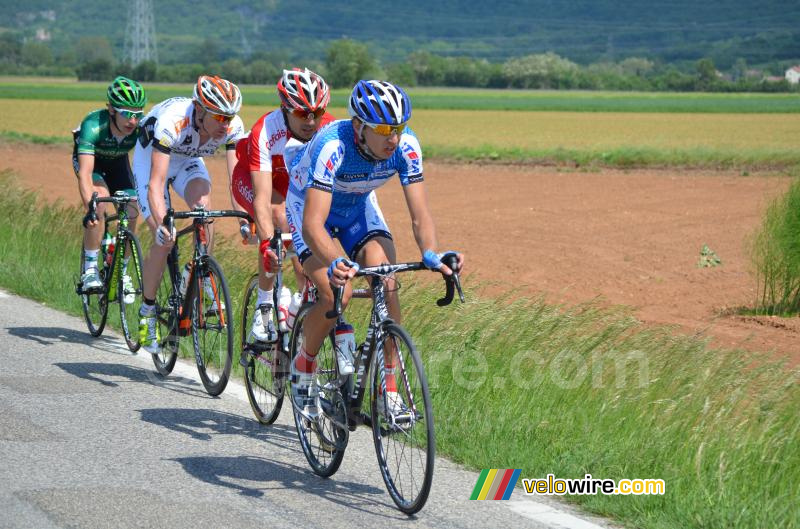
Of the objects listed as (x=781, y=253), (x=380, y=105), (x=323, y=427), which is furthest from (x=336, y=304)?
(x=781, y=253)

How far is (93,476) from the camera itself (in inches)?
224

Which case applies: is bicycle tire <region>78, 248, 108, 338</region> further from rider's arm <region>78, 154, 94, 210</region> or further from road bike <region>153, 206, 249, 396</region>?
road bike <region>153, 206, 249, 396</region>

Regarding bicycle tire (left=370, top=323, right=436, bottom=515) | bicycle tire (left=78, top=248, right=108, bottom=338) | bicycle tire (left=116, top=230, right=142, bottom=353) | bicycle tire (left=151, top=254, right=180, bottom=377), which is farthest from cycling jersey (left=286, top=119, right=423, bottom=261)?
bicycle tire (left=78, top=248, right=108, bottom=338)

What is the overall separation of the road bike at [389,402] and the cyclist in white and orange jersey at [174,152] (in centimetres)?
253

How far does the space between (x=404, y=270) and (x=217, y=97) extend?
306cm

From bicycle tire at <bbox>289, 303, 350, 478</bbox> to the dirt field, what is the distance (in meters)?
3.51

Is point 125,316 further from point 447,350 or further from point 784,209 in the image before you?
point 784,209

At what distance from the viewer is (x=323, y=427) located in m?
5.96

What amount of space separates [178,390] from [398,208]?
55.9ft

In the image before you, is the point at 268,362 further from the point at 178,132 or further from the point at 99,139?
the point at 99,139

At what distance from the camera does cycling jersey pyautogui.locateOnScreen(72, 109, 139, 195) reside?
9469 millimetres

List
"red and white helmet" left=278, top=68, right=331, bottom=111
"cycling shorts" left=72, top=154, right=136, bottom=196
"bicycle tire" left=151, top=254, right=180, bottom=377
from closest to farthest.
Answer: "red and white helmet" left=278, top=68, right=331, bottom=111, "bicycle tire" left=151, top=254, right=180, bottom=377, "cycling shorts" left=72, top=154, right=136, bottom=196

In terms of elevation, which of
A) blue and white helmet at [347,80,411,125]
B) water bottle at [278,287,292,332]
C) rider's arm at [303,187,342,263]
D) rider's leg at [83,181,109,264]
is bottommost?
water bottle at [278,287,292,332]

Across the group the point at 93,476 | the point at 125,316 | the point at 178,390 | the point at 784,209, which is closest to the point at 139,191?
the point at 125,316
